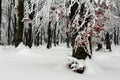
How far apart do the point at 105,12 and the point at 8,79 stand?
13.7ft

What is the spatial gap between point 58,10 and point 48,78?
2518 mm

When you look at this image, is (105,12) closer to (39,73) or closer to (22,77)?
(39,73)

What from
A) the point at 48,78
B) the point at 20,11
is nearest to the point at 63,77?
the point at 48,78

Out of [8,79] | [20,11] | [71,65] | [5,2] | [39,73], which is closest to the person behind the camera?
[8,79]

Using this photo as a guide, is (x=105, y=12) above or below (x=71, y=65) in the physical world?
above

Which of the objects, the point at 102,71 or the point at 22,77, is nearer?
the point at 22,77

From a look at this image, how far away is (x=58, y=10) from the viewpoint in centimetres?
947

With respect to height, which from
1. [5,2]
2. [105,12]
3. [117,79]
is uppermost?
[5,2]

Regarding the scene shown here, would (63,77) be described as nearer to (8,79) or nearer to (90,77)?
(90,77)

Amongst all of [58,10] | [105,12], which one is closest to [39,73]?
[58,10]

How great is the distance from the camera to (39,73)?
8.77 m

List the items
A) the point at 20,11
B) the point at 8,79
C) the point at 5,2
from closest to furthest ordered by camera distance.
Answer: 1. the point at 8,79
2. the point at 20,11
3. the point at 5,2

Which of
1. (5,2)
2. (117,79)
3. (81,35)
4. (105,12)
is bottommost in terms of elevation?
(117,79)

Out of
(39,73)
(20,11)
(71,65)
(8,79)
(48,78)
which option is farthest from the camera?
(20,11)
